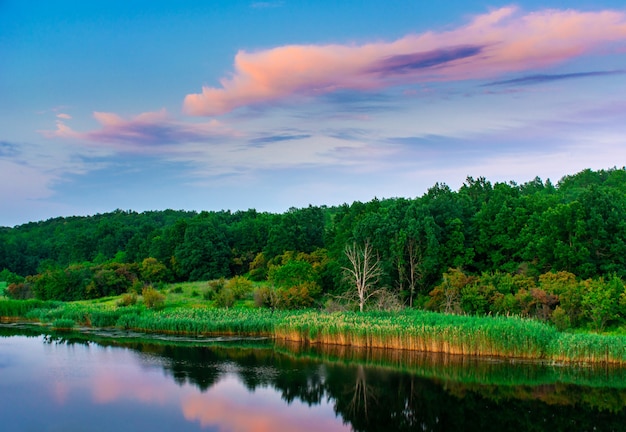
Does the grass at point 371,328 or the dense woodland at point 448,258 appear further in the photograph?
the dense woodland at point 448,258

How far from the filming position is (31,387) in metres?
27.2

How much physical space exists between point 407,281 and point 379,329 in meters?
19.5

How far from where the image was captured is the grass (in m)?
31.0

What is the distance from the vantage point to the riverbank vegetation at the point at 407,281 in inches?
1407

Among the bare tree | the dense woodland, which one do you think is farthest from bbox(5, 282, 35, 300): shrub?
the bare tree

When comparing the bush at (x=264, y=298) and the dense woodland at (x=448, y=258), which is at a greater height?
the dense woodland at (x=448, y=258)

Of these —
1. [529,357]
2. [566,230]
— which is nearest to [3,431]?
[529,357]

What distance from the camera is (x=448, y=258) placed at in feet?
176

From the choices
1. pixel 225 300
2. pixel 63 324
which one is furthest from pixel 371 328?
pixel 63 324

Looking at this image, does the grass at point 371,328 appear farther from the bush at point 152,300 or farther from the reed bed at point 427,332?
the bush at point 152,300

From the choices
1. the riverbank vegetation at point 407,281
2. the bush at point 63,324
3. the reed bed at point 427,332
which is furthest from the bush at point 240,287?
the bush at point 63,324

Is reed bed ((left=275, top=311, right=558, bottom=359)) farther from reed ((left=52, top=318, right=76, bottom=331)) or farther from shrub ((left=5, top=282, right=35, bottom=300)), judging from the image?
shrub ((left=5, top=282, right=35, bottom=300))

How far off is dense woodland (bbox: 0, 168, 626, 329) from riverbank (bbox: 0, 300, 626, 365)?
224 inches

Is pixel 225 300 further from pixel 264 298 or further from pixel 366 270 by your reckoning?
pixel 366 270
